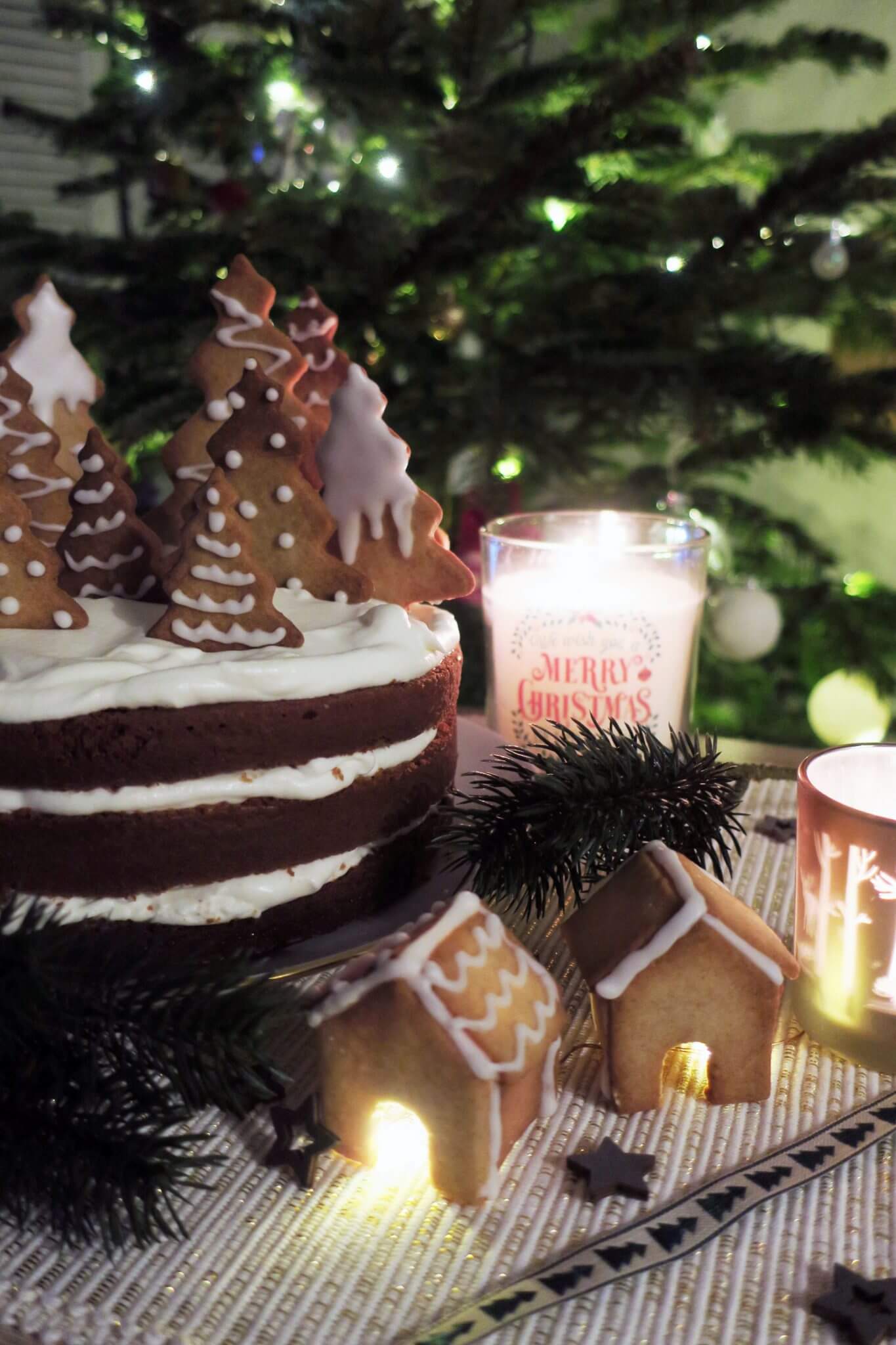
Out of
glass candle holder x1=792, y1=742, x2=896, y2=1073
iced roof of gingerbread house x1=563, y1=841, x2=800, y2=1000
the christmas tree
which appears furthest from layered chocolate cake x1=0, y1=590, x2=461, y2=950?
the christmas tree

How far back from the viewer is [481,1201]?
65 cm

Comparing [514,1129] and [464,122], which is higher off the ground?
[464,122]


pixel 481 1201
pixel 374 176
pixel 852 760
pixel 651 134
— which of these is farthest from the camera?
pixel 374 176

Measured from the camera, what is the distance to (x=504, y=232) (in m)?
1.91

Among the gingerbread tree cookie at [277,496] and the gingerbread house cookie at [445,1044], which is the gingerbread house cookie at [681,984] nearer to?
the gingerbread house cookie at [445,1044]

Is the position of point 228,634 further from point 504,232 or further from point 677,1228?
point 504,232

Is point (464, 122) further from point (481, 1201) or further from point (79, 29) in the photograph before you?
point (481, 1201)

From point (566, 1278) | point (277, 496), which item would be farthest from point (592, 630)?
point (566, 1278)

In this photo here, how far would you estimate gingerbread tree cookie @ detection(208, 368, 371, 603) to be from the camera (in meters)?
0.93

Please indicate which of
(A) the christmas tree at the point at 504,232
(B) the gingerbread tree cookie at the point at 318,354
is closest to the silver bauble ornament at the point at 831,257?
(A) the christmas tree at the point at 504,232

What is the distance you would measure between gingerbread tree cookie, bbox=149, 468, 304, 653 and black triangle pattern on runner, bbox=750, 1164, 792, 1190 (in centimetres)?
51

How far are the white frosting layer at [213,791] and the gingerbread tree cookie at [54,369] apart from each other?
17.2 inches

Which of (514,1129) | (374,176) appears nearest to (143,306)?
(374,176)

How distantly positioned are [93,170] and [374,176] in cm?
188
